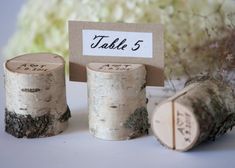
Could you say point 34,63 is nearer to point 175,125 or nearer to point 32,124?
point 32,124

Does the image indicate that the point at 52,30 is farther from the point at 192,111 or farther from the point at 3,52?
the point at 192,111

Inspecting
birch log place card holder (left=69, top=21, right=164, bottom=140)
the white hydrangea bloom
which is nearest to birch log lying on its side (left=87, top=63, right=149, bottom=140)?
birch log place card holder (left=69, top=21, right=164, bottom=140)

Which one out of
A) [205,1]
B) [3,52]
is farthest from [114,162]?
[3,52]

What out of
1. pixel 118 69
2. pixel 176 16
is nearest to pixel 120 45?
pixel 118 69

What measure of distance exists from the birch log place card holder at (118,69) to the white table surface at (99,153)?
1.5 inches

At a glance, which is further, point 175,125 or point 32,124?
point 32,124

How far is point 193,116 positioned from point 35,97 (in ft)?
1.19

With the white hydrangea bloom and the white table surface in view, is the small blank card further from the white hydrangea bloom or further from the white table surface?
Result: the white hydrangea bloom

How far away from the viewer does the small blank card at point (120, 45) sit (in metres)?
1.25

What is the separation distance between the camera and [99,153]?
47.2 inches

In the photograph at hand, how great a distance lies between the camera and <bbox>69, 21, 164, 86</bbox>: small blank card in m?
1.25

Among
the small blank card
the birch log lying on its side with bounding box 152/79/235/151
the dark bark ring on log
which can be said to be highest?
the small blank card

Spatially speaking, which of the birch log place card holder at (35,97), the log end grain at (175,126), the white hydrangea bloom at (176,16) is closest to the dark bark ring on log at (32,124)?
the birch log place card holder at (35,97)

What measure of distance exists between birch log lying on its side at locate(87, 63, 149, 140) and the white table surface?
0.03 m
